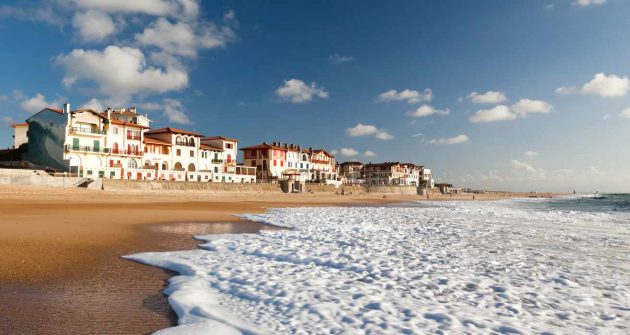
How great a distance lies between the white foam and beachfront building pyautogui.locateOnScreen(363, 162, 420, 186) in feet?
356

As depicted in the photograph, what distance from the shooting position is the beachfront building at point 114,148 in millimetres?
48719

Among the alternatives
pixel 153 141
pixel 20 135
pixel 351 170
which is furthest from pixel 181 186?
pixel 351 170

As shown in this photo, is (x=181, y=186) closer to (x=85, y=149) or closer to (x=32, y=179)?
(x=85, y=149)

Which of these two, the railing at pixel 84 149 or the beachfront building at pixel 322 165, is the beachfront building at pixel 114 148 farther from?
the beachfront building at pixel 322 165

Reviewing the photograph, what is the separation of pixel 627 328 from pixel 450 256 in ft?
14.4

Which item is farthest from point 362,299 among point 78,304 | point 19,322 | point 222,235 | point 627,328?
point 222,235

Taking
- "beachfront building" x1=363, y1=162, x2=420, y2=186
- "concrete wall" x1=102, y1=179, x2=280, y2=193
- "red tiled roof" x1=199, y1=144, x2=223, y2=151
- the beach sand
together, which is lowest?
the beach sand

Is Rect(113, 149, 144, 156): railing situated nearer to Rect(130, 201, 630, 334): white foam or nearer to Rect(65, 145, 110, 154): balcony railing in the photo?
Rect(65, 145, 110, 154): balcony railing

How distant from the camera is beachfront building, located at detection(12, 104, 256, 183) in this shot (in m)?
48.7

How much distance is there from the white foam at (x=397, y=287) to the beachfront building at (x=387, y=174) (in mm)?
108518

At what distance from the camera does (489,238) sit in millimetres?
12312

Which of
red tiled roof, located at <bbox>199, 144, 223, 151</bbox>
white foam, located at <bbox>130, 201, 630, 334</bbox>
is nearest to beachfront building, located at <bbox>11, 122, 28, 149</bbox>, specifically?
red tiled roof, located at <bbox>199, 144, 223, 151</bbox>

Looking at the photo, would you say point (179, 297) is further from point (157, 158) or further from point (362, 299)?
point (157, 158)

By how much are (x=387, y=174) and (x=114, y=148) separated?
267 ft
